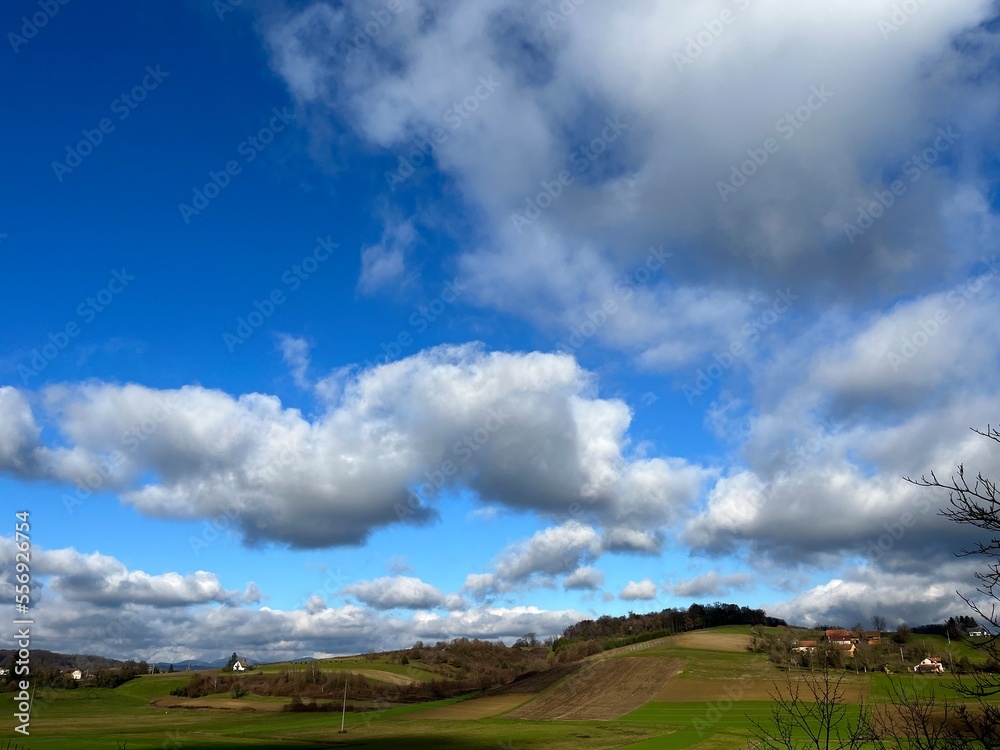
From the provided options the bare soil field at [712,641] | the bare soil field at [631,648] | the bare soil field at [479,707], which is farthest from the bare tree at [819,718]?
the bare soil field at [631,648]

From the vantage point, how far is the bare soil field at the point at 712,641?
6821 inches

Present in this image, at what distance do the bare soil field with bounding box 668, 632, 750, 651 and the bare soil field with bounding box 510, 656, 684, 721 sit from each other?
21466mm

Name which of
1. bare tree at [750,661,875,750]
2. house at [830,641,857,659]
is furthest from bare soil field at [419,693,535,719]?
house at [830,641,857,659]

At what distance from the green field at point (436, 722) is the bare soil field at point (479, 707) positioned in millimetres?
3679

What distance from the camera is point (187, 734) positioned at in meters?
99.0

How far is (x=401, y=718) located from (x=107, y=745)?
175 feet

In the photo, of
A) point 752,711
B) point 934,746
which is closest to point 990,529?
point 934,746

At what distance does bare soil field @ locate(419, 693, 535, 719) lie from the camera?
398 feet

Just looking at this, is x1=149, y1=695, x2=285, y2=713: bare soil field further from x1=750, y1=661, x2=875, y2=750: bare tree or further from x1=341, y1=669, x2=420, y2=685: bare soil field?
x1=750, y1=661, x2=875, y2=750: bare tree

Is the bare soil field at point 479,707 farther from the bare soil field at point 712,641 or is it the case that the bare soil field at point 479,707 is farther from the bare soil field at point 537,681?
the bare soil field at point 712,641

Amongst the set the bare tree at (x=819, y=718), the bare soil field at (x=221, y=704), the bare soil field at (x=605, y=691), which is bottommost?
the bare soil field at (x=221, y=704)

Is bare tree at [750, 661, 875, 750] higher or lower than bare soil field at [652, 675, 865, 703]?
higher

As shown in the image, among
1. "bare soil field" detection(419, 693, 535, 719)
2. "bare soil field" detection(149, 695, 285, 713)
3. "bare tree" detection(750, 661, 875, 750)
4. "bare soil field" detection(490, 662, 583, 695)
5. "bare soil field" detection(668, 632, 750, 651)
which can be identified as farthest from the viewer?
"bare soil field" detection(668, 632, 750, 651)

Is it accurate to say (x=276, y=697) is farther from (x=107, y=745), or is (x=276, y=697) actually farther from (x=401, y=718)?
(x=107, y=745)
